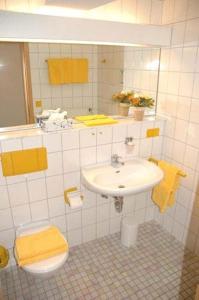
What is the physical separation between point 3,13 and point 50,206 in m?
1.51

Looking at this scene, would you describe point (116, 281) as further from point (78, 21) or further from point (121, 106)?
point (78, 21)

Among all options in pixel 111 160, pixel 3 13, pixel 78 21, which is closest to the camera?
pixel 3 13

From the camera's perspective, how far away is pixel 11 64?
2.26 m

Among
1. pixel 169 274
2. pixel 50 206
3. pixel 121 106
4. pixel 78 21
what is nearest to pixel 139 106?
pixel 121 106

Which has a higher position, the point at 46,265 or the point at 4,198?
the point at 4,198

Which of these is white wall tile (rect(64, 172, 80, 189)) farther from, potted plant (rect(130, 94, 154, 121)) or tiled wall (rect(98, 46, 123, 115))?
potted plant (rect(130, 94, 154, 121))

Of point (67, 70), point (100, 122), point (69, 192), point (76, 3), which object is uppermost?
point (76, 3)

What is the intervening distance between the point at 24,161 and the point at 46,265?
772mm

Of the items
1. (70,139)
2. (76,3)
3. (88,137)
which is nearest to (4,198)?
(70,139)

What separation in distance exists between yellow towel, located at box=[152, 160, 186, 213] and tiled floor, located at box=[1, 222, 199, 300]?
477mm

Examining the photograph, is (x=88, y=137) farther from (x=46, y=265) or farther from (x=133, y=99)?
(x=46, y=265)

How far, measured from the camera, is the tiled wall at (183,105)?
6.60 ft

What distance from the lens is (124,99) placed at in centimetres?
230

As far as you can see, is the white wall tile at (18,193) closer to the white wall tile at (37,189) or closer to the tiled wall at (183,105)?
the white wall tile at (37,189)
